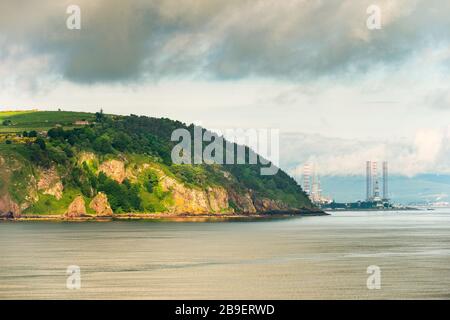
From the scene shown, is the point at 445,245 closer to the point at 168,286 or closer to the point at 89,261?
the point at 89,261

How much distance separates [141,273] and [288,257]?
35.8 meters

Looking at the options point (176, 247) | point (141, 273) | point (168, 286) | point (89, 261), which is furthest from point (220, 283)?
point (176, 247)
